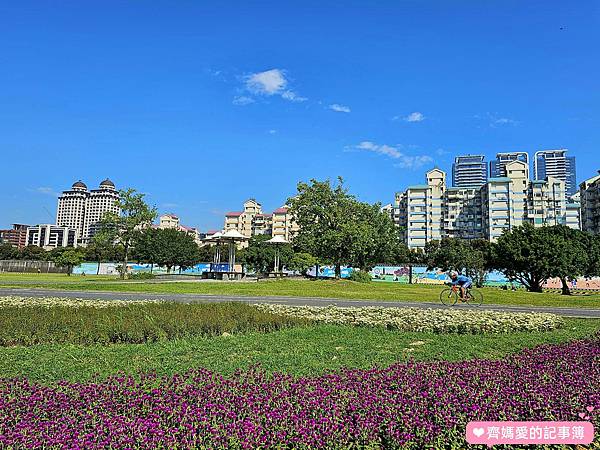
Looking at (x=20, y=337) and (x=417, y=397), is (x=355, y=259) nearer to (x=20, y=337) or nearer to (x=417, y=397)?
(x=20, y=337)

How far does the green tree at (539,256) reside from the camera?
41.3m

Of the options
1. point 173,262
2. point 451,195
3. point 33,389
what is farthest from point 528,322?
point 451,195

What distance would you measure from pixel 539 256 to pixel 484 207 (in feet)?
278

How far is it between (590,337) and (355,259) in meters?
37.7

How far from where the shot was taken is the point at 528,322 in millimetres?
12211

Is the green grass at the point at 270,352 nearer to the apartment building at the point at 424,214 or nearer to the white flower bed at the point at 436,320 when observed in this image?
the white flower bed at the point at 436,320

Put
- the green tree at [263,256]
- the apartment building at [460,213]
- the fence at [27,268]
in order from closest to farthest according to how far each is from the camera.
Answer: the green tree at [263,256]
the fence at [27,268]
the apartment building at [460,213]

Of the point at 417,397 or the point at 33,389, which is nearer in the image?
the point at 417,397

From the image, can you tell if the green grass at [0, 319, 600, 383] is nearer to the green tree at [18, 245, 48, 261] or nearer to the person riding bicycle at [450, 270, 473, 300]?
the person riding bicycle at [450, 270, 473, 300]

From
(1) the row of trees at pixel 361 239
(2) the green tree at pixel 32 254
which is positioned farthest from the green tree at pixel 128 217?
(2) the green tree at pixel 32 254

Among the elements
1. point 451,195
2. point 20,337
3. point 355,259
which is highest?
point 451,195

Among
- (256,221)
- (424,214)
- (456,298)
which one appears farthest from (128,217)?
(256,221)

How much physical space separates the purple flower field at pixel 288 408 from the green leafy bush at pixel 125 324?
403 centimetres

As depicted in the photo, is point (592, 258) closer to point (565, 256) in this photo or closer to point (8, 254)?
point (565, 256)
